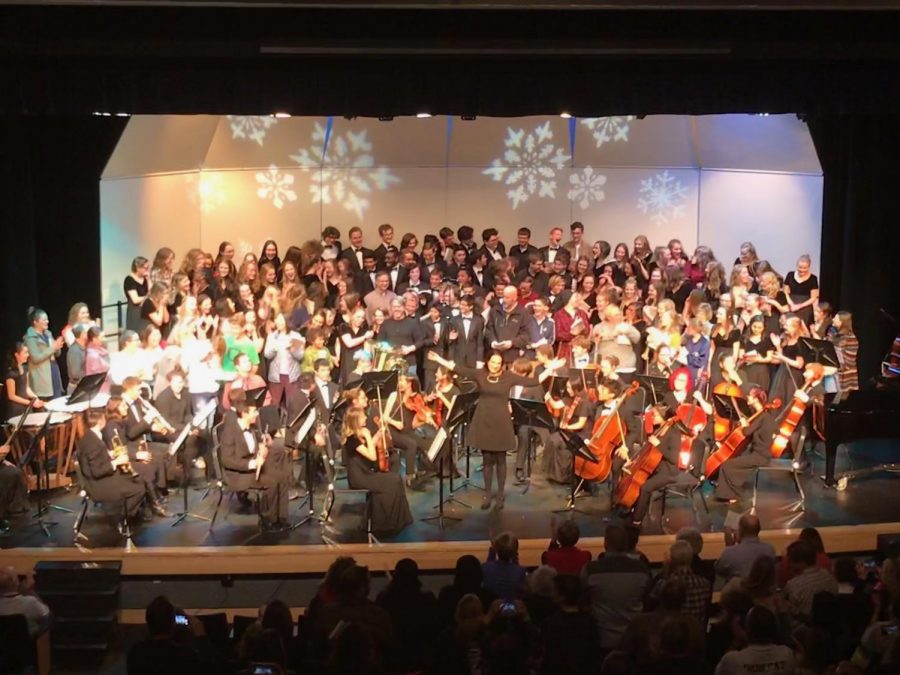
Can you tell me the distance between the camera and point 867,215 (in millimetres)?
14094

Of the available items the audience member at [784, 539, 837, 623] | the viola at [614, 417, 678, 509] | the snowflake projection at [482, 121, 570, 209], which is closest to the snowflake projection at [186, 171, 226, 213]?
the snowflake projection at [482, 121, 570, 209]

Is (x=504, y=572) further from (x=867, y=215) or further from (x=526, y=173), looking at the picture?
(x=526, y=173)

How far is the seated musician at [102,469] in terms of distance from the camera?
934 centimetres

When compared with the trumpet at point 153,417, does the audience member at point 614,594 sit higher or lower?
lower

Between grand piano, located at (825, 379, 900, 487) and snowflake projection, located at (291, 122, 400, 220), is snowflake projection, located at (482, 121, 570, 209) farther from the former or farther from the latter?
grand piano, located at (825, 379, 900, 487)

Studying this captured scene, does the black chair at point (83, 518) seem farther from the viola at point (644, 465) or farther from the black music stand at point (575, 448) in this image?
the viola at point (644, 465)

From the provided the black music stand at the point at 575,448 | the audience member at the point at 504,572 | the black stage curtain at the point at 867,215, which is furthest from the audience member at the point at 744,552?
the black stage curtain at the point at 867,215

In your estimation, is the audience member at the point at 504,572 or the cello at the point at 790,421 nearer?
the audience member at the point at 504,572

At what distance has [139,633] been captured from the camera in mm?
8438

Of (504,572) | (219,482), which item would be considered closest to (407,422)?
(219,482)

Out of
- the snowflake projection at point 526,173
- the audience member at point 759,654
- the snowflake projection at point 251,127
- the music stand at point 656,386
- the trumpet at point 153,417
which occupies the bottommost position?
the audience member at point 759,654

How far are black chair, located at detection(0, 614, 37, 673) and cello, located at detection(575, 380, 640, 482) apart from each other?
4.93 m

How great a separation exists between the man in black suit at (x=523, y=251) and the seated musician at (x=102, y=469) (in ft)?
19.7

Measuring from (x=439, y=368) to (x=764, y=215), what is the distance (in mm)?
6745
